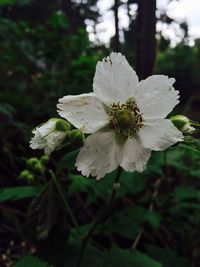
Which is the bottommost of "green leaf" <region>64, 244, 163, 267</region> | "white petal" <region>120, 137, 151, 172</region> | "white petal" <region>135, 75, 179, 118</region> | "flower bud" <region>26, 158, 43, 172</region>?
"green leaf" <region>64, 244, 163, 267</region>

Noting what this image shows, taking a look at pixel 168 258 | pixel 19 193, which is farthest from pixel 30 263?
pixel 168 258

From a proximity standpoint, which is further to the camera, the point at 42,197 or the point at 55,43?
the point at 55,43

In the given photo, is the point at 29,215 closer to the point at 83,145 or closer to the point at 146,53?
the point at 83,145

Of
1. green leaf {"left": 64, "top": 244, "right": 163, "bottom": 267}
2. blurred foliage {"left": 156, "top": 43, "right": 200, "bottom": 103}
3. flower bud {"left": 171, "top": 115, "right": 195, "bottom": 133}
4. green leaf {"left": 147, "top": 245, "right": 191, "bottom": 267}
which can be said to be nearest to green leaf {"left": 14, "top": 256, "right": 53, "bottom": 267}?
green leaf {"left": 64, "top": 244, "right": 163, "bottom": 267}

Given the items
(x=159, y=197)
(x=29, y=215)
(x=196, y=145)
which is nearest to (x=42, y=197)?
(x=29, y=215)

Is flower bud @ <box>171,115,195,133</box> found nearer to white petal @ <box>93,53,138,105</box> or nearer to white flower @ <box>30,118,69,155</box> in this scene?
white petal @ <box>93,53,138,105</box>

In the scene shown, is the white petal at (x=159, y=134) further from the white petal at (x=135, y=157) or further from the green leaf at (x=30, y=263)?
the green leaf at (x=30, y=263)

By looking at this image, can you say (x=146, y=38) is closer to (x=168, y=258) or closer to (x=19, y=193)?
(x=168, y=258)

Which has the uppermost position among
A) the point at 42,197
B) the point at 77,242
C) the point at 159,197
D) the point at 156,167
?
the point at 42,197
